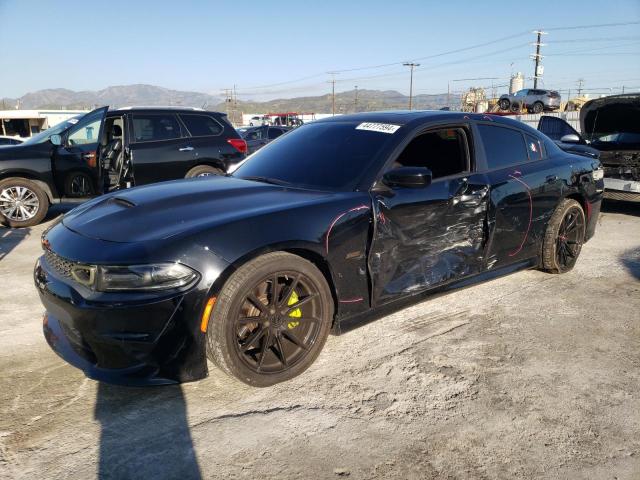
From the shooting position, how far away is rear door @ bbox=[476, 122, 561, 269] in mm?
3863

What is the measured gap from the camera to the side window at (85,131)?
7.43 meters

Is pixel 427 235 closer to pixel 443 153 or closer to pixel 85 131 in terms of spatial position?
pixel 443 153

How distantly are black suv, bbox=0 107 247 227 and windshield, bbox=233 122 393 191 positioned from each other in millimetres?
3313

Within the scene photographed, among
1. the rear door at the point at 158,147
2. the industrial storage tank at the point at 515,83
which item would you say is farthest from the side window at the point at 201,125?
the industrial storage tank at the point at 515,83

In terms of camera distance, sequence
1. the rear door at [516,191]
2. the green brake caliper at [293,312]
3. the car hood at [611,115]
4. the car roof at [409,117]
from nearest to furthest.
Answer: the green brake caliper at [293,312], the car roof at [409,117], the rear door at [516,191], the car hood at [611,115]

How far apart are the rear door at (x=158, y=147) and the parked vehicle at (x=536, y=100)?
1188 inches

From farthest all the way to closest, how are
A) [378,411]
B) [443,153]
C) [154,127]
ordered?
[154,127] → [443,153] → [378,411]

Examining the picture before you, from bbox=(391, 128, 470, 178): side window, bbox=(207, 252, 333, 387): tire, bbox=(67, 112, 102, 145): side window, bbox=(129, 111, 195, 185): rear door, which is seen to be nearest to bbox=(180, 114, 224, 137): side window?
bbox=(129, 111, 195, 185): rear door

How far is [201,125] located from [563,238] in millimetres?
5599

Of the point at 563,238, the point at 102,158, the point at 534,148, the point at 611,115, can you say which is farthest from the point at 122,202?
the point at 611,115

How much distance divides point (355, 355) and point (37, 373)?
6.45 ft

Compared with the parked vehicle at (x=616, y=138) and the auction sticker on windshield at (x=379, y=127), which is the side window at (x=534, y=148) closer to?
the auction sticker on windshield at (x=379, y=127)

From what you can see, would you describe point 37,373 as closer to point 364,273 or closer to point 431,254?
point 364,273

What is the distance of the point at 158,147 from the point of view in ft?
23.9
